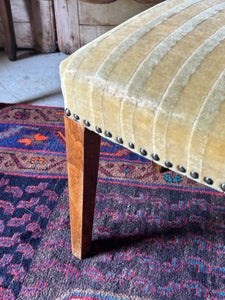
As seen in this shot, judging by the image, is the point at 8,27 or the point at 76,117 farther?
the point at 8,27

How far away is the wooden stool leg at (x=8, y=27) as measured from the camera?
1442 mm

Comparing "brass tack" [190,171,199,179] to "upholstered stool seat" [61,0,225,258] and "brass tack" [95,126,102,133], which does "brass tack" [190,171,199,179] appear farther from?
"brass tack" [95,126,102,133]

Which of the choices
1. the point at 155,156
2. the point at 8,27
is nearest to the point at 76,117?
the point at 155,156

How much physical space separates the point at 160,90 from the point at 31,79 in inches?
42.7

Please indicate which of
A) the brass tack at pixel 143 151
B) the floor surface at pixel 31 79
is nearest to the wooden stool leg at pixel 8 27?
the floor surface at pixel 31 79

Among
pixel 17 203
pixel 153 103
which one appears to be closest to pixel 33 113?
pixel 17 203

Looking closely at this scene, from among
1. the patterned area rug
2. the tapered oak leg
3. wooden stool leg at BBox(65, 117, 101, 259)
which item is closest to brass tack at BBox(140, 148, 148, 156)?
wooden stool leg at BBox(65, 117, 101, 259)

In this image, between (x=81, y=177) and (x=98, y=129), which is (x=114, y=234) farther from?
(x=98, y=129)

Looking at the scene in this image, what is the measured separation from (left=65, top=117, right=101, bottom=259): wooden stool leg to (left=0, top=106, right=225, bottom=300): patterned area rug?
67 millimetres

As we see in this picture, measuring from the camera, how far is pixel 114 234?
82 centimetres

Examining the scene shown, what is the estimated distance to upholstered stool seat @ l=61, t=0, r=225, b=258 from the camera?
46cm

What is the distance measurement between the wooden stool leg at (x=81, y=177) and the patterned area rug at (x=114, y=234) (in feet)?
0.22

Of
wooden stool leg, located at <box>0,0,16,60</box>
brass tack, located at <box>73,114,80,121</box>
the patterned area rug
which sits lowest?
the patterned area rug

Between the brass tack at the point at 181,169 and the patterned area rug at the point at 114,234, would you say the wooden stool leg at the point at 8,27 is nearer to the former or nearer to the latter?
the patterned area rug at the point at 114,234
